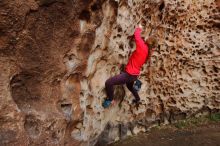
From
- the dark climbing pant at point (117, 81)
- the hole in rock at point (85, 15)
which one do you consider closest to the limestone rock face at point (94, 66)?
the hole in rock at point (85, 15)

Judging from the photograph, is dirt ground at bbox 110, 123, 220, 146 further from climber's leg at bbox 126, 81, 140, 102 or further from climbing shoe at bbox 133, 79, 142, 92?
climbing shoe at bbox 133, 79, 142, 92

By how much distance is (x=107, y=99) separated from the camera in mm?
8234

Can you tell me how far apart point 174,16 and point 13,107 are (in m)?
4.03

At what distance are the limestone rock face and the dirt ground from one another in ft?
0.68

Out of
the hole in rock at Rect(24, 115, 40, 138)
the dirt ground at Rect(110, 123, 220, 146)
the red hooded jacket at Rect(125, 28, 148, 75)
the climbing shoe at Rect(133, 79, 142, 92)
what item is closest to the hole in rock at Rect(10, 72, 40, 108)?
the hole in rock at Rect(24, 115, 40, 138)

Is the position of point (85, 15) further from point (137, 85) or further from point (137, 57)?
point (137, 85)

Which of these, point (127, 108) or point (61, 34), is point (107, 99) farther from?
point (61, 34)

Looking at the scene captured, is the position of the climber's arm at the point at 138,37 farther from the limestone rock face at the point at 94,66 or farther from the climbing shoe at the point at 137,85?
the climbing shoe at the point at 137,85

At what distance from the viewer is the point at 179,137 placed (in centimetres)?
943

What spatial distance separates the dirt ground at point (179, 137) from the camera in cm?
915

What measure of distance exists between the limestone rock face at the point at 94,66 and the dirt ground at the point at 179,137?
0.68 ft

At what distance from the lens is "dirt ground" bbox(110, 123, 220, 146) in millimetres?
9148

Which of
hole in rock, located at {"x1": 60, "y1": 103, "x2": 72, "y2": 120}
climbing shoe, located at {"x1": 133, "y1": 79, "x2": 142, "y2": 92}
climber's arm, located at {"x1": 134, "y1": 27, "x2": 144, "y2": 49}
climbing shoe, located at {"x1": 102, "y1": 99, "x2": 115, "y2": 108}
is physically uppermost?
climber's arm, located at {"x1": 134, "y1": 27, "x2": 144, "y2": 49}

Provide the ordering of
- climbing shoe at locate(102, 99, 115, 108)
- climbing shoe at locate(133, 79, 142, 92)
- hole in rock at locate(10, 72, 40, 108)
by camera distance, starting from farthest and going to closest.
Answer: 1. climbing shoe at locate(133, 79, 142, 92)
2. climbing shoe at locate(102, 99, 115, 108)
3. hole in rock at locate(10, 72, 40, 108)
